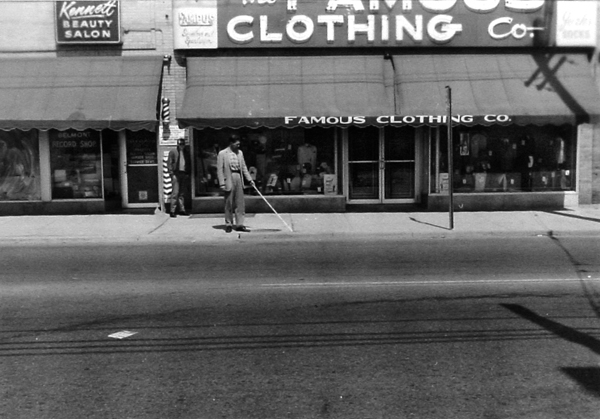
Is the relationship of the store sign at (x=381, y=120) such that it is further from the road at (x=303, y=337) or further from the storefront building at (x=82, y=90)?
the road at (x=303, y=337)

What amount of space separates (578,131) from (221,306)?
12.3 meters

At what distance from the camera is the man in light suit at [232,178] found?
1403cm

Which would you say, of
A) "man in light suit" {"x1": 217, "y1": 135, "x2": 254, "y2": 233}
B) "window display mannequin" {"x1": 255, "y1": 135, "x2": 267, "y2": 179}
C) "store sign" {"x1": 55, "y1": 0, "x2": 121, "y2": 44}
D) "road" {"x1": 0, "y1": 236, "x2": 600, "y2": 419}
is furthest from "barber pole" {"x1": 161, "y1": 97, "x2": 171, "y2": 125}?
"road" {"x1": 0, "y1": 236, "x2": 600, "y2": 419}

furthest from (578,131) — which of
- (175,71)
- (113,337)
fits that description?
(113,337)

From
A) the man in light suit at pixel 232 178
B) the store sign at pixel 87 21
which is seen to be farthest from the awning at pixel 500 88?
the store sign at pixel 87 21

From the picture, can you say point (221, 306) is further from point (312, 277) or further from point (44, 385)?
point (44, 385)

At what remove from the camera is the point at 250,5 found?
54.8ft

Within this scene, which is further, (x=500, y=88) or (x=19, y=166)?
(x=19, y=166)

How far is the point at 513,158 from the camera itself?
1742 cm

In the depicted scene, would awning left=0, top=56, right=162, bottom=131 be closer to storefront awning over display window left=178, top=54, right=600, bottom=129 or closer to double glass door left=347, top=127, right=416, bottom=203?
storefront awning over display window left=178, top=54, right=600, bottom=129

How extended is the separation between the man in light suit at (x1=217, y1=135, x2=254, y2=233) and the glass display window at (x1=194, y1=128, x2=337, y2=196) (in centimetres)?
295

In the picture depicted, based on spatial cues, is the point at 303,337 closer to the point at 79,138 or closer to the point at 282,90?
the point at 282,90

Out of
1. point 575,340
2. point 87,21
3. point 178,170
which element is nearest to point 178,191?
point 178,170

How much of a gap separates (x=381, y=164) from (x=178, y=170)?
4.74 m
